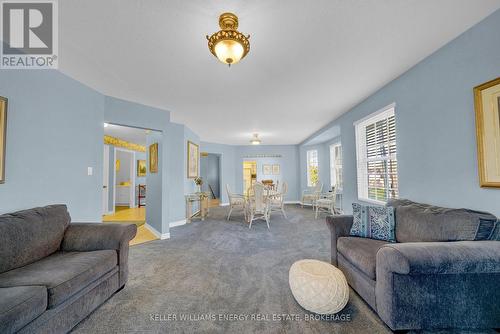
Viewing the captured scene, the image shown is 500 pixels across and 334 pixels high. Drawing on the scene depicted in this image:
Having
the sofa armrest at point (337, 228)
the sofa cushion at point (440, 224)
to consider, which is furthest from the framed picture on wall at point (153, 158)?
the sofa cushion at point (440, 224)

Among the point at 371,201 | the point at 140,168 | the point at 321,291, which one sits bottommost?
the point at 321,291

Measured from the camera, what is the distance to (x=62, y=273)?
142 centimetres

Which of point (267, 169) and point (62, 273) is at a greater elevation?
point (267, 169)

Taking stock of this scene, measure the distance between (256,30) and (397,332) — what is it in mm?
2708

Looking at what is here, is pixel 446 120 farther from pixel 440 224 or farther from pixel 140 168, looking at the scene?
pixel 140 168

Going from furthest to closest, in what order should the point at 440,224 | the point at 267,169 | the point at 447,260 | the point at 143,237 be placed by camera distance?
1. the point at 267,169
2. the point at 143,237
3. the point at 440,224
4. the point at 447,260

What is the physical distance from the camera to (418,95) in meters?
2.32

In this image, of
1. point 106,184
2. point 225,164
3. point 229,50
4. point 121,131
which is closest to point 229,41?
point 229,50

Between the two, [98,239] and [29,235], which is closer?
[29,235]

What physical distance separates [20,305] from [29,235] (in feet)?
2.70

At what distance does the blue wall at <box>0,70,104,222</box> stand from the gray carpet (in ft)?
4.13

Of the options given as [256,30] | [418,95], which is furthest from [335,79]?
[256,30]

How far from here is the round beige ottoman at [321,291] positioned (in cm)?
154

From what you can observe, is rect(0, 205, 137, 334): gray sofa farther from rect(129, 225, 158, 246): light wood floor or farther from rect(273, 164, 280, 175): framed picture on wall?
rect(273, 164, 280, 175): framed picture on wall
